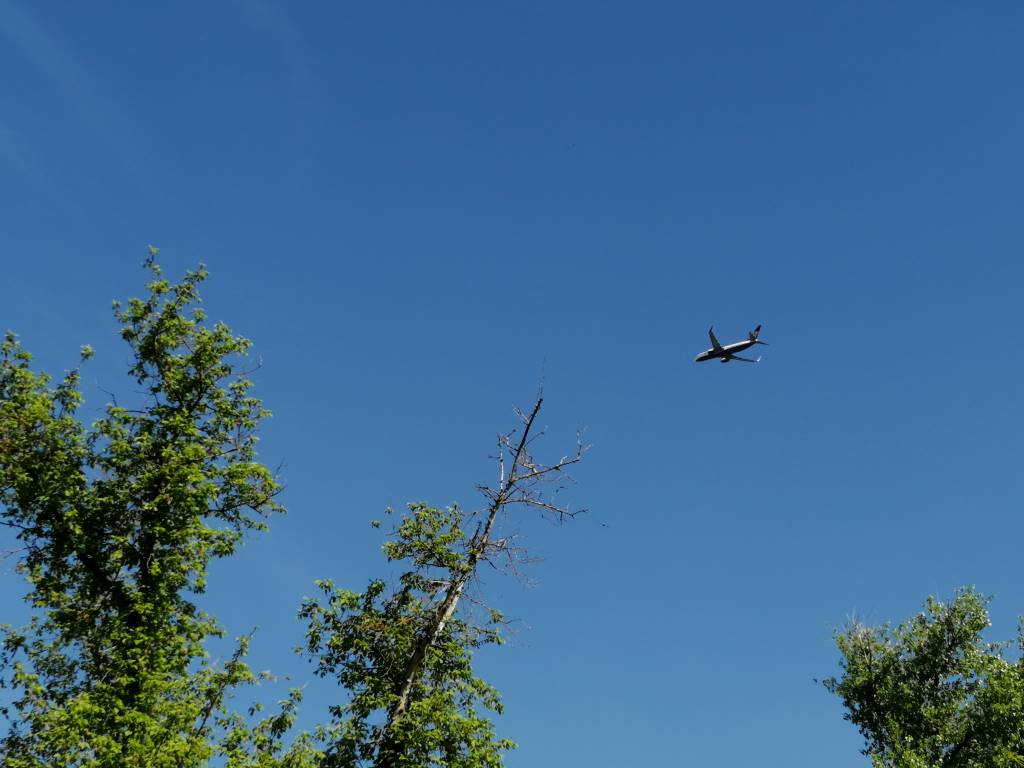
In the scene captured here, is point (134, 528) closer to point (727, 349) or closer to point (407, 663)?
point (407, 663)

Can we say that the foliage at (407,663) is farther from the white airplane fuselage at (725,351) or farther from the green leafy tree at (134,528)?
the white airplane fuselage at (725,351)

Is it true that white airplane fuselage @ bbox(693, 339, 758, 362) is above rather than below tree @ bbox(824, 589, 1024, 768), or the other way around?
above

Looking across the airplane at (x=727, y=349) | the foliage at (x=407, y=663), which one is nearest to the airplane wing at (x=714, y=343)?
the airplane at (x=727, y=349)

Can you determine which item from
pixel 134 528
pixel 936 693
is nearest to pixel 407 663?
pixel 134 528

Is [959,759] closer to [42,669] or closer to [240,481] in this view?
[240,481]

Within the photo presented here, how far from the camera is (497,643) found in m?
20.9

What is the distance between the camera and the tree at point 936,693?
27672 mm

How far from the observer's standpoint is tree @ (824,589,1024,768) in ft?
90.8

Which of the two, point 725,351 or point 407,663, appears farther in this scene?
point 725,351

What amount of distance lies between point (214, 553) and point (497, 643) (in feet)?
29.9

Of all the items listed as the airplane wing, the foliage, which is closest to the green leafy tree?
the foliage

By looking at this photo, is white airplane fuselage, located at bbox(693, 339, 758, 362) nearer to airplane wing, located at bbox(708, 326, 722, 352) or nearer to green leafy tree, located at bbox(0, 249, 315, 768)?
airplane wing, located at bbox(708, 326, 722, 352)

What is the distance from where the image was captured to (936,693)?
3031 centimetres

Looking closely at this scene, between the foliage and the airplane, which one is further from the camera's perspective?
the airplane
